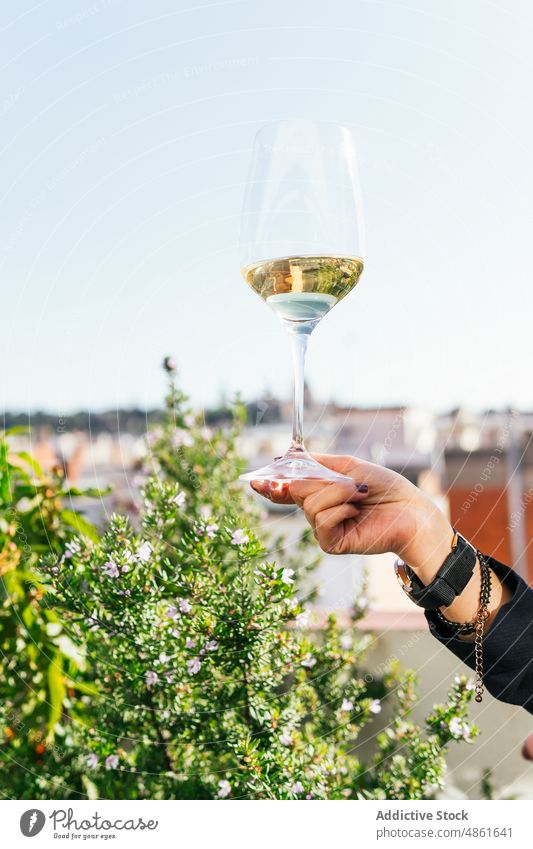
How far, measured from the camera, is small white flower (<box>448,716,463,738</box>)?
0.86 metres

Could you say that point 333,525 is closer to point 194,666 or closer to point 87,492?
point 194,666

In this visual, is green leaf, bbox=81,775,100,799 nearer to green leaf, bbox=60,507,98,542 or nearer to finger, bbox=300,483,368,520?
green leaf, bbox=60,507,98,542

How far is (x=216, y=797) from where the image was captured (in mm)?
837

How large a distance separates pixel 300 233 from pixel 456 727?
0.58 m

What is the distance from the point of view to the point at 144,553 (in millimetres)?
813

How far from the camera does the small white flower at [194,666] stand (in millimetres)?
812

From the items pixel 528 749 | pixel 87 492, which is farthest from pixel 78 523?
pixel 528 749

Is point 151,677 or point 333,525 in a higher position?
point 333,525

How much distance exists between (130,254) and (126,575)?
421 mm

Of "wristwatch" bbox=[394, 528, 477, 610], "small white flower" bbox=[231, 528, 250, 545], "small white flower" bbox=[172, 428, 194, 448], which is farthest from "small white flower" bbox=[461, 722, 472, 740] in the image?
"small white flower" bbox=[172, 428, 194, 448]

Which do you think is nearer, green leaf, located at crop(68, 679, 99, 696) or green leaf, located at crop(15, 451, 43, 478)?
green leaf, located at crop(68, 679, 99, 696)

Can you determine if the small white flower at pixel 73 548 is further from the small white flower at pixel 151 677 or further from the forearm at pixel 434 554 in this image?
the forearm at pixel 434 554

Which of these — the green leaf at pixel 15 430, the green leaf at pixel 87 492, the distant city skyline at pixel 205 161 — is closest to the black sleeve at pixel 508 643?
the distant city skyline at pixel 205 161
